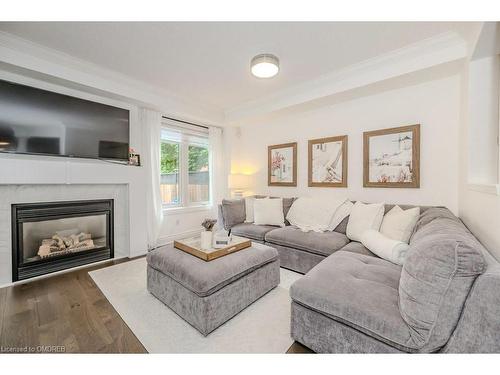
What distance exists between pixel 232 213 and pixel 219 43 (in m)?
2.26

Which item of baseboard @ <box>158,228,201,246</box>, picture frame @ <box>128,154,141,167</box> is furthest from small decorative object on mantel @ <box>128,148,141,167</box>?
baseboard @ <box>158,228,201,246</box>

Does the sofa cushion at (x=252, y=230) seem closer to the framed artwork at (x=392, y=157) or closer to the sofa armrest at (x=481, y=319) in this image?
the framed artwork at (x=392, y=157)

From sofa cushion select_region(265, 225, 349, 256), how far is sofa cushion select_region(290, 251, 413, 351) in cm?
66

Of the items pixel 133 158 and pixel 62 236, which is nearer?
pixel 62 236

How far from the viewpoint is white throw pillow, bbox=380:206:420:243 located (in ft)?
6.74

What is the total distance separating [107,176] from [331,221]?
307cm

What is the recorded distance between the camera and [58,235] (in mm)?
2674

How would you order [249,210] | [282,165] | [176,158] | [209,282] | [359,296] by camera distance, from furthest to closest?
[176,158] < [282,165] < [249,210] < [209,282] < [359,296]

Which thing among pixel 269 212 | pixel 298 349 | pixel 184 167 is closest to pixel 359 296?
pixel 298 349

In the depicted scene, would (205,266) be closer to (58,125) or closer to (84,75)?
(58,125)

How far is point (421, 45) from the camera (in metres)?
2.19

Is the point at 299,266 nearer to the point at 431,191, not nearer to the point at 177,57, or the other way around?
the point at 431,191
